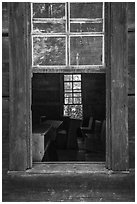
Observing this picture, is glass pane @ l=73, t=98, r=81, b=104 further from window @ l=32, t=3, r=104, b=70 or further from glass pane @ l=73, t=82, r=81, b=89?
window @ l=32, t=3, r=104, b=70

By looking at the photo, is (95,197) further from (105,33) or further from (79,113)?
(79,113)

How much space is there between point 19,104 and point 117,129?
99 cm

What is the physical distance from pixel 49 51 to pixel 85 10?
0.56 metres

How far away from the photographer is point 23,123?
2.71 m

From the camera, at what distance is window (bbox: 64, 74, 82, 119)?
1088cm

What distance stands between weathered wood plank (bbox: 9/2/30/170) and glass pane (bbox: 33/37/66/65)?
0.12 metres

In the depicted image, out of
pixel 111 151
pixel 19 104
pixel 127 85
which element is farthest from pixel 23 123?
pixel 127 85

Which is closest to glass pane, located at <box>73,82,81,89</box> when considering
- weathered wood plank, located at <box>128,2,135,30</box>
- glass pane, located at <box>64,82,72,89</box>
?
glass pane, located at <box>64,82,72,89</box>

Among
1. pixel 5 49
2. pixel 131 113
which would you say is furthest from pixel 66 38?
pixel 131 113

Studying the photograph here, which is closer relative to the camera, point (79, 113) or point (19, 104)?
point (19, 104)

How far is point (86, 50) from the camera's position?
2799 mm

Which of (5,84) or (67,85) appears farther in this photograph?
(67,85)

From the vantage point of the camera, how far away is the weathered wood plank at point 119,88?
2.68 meters

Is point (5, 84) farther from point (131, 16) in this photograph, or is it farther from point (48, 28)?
point (131, 16)
